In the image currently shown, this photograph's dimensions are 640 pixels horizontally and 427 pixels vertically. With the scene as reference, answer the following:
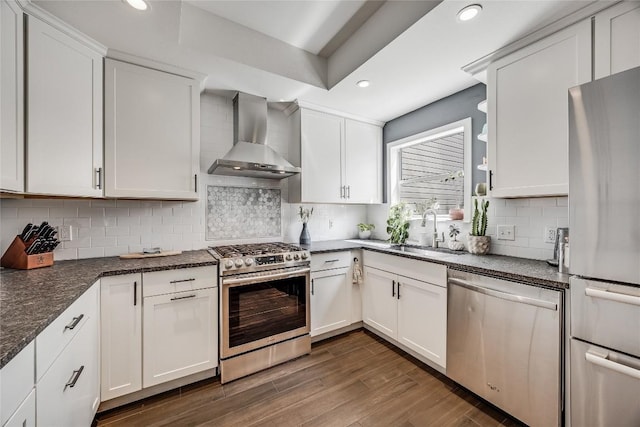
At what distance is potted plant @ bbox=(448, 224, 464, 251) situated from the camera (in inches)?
97.5

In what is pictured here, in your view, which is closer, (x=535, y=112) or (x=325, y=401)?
(x=535, y=112)

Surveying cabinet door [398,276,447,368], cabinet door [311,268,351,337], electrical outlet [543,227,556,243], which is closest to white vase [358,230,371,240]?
cabinet door [311,268,351,337]

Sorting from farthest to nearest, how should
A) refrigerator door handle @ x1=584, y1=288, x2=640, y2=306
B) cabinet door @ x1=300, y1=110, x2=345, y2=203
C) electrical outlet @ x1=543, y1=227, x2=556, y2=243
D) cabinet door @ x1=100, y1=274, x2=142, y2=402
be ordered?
1. cabinet door @ x1=300, y1=110, x2=345, y2=203
2. electrical outlet @ x1=543, y1=227, x2=556, y2=243
3. cabinet door @ x1=100, y1=274, x2=142, y2=402
4. refrigerator door handle @ x1=584, y1=288, x2=640, y2=306

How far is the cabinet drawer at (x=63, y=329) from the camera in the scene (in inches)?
37.6

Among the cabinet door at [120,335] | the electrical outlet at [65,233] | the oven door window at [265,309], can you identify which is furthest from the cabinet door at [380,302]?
the electrical outlet at [65,233]

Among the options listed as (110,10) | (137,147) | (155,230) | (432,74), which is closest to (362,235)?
(432,74)

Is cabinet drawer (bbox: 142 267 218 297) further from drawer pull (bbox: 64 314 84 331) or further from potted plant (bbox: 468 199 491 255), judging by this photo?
potted plant (bbox: 468 199 491 255)

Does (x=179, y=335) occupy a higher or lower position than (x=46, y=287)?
lower

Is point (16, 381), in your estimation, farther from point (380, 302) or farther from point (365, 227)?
point (365, 227)

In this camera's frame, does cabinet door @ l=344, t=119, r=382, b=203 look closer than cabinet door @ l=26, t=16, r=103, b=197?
No

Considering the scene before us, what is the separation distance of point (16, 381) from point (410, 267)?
2.25 m

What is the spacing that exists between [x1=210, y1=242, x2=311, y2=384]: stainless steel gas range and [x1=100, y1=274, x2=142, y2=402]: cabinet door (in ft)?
1.78

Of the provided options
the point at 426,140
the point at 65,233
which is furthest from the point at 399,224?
the point at 65,233

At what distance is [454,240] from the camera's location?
2.51 meters
